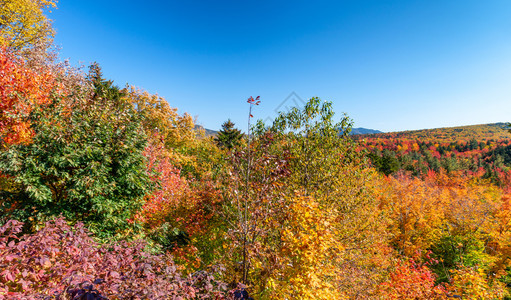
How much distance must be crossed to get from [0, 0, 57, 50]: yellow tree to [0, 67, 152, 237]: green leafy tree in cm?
1794

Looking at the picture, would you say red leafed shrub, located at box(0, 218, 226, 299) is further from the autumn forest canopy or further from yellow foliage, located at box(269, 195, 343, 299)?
yellow foliage, located at box(269, 195, 343, 299)

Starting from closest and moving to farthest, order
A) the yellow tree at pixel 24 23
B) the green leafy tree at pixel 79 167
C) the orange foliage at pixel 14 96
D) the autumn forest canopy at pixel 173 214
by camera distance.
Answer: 1. the autumn forest canopy at pixel 173 214
2. the green leafy tree at pixel 79 167
3. the orange foliage at pixel 14 96
4. the yellow tree at pixel 24 23

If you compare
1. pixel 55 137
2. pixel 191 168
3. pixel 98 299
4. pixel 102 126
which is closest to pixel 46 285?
pixel 98 299

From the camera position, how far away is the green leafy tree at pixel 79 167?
6629 millimetres

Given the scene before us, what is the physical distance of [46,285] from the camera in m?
4.04

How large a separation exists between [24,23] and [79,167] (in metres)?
21.7

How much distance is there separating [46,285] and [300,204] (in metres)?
5.58

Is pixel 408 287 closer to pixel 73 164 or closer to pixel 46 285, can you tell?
pixel 46 285

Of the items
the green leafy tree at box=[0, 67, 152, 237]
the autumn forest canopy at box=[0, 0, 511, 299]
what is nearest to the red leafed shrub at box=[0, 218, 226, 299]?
the autumn forest canopy at box=[0, 0, 511, 299]

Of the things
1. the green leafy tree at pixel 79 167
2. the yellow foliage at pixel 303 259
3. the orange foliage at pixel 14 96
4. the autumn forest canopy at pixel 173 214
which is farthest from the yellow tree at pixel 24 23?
the yellow foliage at pixel 303 259

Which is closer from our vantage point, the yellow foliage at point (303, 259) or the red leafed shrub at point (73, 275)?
the red leafed shrub at point (73, 275)

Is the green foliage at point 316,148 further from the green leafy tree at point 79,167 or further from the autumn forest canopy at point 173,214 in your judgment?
the green leafy tree at point 79,167

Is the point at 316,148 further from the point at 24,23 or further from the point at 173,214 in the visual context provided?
the point at 24,23

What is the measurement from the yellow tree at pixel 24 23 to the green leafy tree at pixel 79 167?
17.9 m
